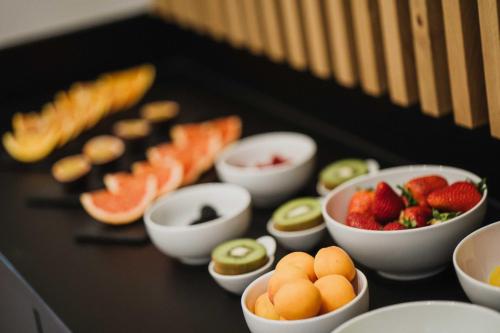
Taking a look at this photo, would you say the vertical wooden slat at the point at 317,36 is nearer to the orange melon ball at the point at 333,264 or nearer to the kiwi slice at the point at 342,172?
the kiwi slice at the point at 342,172

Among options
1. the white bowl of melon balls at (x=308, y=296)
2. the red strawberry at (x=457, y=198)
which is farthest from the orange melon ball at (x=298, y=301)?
the red strawberry at (x=457, y=198)

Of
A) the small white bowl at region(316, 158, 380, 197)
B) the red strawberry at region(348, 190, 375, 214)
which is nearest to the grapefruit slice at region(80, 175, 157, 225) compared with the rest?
the small white bowl at region(316, 158, 380, 197)

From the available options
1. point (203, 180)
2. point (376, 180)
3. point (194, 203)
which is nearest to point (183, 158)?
point (203, 180)

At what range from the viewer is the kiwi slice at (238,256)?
5.27 ft

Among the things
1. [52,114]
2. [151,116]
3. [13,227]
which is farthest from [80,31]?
[13,227]

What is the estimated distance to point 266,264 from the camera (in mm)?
1648

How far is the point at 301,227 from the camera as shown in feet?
5.67

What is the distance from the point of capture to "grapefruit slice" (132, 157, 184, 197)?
218 centimetres

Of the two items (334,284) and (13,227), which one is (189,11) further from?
(334,284)

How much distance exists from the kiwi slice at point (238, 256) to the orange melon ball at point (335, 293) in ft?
0.86

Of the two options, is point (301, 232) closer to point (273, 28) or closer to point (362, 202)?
point (362, 202)

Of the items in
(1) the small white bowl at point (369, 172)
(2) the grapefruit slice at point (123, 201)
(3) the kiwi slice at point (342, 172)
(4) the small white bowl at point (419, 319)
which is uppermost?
(4) the small white bowl at point (419, 319)

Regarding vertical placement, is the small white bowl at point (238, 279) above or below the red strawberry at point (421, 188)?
below

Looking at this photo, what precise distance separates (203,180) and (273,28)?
0.46 meters
